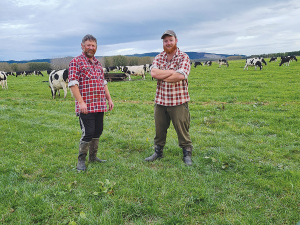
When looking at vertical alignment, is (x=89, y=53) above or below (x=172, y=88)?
above

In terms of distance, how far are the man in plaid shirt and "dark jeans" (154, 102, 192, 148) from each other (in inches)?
48.9

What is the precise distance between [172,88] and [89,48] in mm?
1801

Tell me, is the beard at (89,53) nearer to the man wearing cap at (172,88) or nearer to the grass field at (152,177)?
the man wearing cap at (172,88)

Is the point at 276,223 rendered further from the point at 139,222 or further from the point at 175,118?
the point at 175,118

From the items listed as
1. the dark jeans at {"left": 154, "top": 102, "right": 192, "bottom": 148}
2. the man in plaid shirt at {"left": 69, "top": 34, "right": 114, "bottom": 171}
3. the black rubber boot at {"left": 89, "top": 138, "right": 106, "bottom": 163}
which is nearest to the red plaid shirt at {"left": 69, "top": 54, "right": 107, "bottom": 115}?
the man in plaid shirt at {"left": 69, "top": 34, "right": 114, "bottom": 171}

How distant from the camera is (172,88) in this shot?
14.4 feet

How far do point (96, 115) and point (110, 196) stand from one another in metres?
1.64

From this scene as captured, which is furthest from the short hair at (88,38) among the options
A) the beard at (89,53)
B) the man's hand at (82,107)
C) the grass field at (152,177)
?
the grass field at (152,177)

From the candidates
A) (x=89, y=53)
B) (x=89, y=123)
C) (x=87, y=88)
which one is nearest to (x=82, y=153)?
(x=89, y=123)

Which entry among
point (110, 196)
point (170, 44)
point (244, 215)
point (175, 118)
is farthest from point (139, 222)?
point (170, 44)

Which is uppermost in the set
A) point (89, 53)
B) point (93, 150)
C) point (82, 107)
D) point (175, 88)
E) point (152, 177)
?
point (89, 53)

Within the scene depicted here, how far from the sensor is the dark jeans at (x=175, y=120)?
4.51m

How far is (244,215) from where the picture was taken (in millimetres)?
3072

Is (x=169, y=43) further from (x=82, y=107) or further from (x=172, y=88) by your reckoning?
(x=82, y=107)
